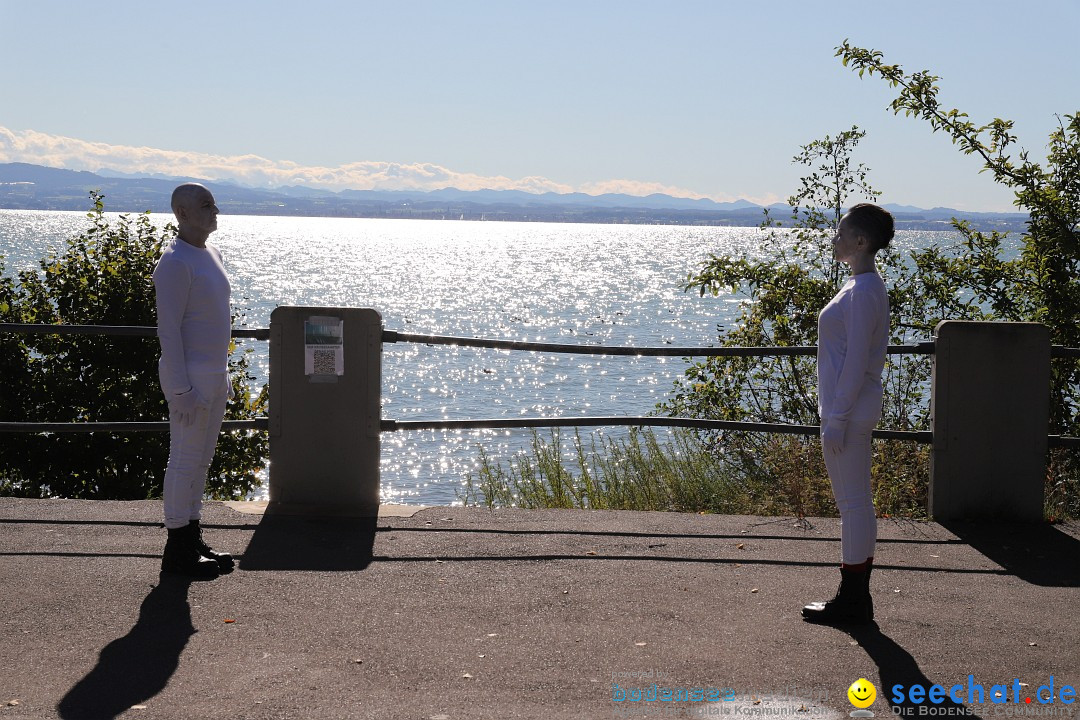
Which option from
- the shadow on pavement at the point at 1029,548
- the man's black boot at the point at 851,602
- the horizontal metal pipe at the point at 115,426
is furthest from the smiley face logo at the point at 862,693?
the horizontal metal pipe at the point at 115,426

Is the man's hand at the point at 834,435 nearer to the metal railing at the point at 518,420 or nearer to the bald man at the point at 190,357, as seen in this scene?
the metal railing at the point at 518,420

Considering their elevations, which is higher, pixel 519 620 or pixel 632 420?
pixel 632 420

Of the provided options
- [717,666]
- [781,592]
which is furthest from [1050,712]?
[781,592]

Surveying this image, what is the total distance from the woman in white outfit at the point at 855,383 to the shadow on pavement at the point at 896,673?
0.16m

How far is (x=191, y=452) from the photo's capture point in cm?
600

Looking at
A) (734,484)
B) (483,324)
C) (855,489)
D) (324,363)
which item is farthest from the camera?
(483,324)

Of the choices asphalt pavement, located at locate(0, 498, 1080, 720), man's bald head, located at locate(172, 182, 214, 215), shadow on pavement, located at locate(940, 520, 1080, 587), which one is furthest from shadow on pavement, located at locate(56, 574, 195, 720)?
shadow on pavement, located at locate(940, 520, 1080, 587)

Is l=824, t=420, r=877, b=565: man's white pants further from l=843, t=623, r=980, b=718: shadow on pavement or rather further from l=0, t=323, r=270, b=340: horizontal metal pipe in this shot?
l=0, t=323, r=270, b=340: horizontal metal pipe

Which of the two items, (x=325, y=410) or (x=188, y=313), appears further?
(x=325, y=410)

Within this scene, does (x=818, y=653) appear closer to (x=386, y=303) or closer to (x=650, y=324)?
(x=650, y=324)

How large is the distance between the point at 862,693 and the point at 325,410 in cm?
415

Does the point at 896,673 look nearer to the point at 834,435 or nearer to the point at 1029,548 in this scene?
the point at 834,435

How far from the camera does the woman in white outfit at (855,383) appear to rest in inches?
200

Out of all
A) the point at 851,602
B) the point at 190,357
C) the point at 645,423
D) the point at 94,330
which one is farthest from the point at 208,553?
the point at 851,602
